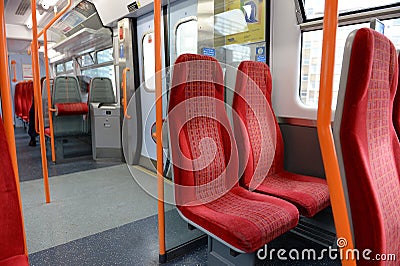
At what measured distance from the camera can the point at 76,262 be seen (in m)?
1.95

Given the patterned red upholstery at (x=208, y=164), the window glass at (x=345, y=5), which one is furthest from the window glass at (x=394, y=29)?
the patterned red upholstery at (x=208, y=164)

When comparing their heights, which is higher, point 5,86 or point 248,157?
point 5,86

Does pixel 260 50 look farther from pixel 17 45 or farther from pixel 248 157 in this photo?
pixel 17 45

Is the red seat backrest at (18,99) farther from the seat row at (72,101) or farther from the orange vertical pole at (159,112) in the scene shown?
the orange vertical pole at (159,112)

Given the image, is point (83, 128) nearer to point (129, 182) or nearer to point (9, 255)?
point (129, 182)

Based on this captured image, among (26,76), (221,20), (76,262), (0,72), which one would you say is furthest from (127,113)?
(26,76)

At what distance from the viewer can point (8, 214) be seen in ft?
2.99

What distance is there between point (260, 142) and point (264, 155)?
0.11m

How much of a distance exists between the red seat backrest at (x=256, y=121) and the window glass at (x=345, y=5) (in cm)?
57

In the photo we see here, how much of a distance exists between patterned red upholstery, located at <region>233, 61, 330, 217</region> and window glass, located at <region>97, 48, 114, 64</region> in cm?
357

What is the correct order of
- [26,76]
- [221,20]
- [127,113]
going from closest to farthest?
[221,20] → [127,113] → [26,76]

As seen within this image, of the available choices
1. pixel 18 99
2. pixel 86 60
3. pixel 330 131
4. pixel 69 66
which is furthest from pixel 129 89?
pixel 18 99

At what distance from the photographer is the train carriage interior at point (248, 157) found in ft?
2.71

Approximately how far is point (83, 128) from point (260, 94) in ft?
12.2
